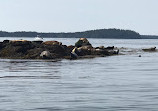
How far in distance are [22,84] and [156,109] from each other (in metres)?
11.9

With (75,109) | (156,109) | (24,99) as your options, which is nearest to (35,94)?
(24,99)

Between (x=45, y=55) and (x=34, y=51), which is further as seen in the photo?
(x=34, y=51)

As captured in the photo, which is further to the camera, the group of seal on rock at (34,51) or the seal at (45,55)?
the group of seal on rock at (34,51)

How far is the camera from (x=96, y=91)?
22922 mm

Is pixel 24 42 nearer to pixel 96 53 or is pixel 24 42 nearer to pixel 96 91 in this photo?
pixel 96 53

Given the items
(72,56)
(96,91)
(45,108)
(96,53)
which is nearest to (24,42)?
(72,56)

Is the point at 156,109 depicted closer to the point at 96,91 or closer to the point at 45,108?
the point at 45,108

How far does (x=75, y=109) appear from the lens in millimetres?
17016

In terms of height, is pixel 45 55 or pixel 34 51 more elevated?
pixel 34 51

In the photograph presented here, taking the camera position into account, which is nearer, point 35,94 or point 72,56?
point 35,94

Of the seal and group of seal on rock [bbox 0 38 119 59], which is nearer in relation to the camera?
the seal

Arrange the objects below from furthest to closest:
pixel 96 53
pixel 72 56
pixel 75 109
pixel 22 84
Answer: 1. pixel 96 53
2. pixel 72 56
3. pixel 22 84
4. pixel 75 109

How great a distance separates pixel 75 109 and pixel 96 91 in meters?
6.02

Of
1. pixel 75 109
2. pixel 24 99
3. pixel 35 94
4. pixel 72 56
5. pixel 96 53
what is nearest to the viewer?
pixel 75 109
